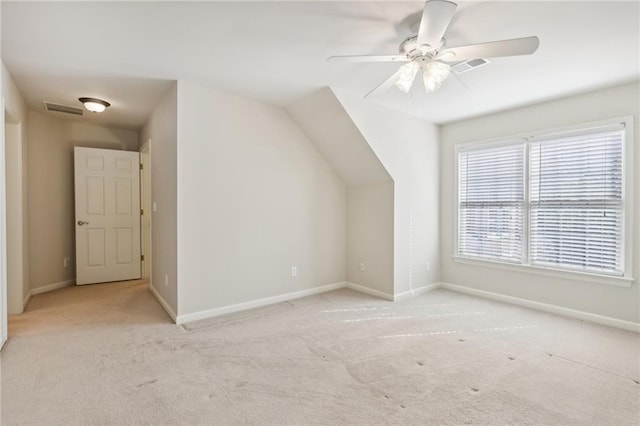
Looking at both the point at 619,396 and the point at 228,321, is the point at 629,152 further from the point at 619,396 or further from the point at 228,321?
the point at 228,321

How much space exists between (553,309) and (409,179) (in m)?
2.22

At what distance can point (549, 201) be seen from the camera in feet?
11.8

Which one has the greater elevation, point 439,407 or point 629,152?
point 629,152

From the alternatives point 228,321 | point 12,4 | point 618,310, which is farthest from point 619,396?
point 12,4

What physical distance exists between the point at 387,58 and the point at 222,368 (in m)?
2.49

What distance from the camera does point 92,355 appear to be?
250 centimetres

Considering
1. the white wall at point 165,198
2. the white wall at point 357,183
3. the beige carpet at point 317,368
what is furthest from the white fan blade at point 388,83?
the beige carpet at point 317,368

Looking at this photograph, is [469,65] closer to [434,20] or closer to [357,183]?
[434,20]

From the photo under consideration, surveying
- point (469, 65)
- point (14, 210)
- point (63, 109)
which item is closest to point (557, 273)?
point (469, 65)

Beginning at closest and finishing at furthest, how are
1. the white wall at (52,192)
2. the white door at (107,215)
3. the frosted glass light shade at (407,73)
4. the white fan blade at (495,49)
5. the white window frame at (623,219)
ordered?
the white fan blade at (495,49), the frosted glass light shade at (407,73), the white window frame at (623,219), the white wall at (52,192), the white door at (107,215)

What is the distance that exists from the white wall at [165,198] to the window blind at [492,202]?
12.2 ft

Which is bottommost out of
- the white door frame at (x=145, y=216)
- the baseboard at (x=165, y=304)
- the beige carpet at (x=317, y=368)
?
the beige carpet at (x=317, y=368)

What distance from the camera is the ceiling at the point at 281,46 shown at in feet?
6.56

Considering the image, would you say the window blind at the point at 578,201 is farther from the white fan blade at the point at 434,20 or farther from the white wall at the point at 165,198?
the white wall at the point at 165,198
